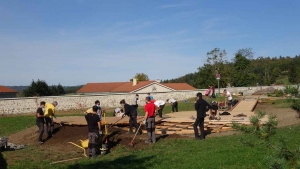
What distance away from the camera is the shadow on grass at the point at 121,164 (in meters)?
9.57

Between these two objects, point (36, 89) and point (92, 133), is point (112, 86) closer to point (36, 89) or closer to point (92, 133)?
point (36, 89)

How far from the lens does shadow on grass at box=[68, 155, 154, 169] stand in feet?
31.4

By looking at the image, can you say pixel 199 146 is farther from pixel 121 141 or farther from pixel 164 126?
pixel 164 126

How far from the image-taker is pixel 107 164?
398 inches

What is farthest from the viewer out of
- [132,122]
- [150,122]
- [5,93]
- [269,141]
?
[5,93]

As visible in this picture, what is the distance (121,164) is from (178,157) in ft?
5.51

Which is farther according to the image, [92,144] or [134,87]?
[134,87]

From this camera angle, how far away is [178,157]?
10.2m

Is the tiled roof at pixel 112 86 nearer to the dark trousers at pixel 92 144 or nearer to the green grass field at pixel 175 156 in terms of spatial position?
the green grass field at pixel 175 156

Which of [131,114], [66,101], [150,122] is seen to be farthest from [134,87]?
[150,122]

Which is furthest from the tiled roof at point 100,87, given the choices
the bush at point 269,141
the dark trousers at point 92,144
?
the bush at point 269,141

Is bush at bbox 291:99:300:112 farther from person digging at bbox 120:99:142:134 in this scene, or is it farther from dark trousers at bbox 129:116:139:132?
dark trousers at bbox 129:116:139:132

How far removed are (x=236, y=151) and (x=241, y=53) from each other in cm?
7781

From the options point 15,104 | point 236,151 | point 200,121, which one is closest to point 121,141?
point 200,121
